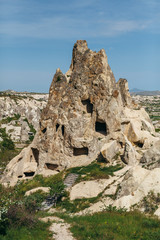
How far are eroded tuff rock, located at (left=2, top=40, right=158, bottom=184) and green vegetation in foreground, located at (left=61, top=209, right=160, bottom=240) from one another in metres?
11.1

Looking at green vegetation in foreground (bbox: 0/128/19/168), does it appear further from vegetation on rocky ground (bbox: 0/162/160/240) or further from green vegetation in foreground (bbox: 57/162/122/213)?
vegetation on rocky ground (bbox: 0/162/160/240)

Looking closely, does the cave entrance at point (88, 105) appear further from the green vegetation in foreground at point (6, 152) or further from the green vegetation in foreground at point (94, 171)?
the green vegetation in foreground at point (6, 152)

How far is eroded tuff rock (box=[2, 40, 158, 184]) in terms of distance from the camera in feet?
76.2

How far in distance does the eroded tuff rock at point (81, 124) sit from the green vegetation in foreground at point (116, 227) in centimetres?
1106

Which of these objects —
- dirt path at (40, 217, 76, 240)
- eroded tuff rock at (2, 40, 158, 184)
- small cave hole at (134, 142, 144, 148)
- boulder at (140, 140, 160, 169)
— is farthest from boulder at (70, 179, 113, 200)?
small cave hole at (134, 142, 144, 148)

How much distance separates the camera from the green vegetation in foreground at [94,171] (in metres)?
18.6

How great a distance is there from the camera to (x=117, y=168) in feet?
64.6

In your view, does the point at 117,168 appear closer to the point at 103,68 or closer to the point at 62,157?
the point at 62,157

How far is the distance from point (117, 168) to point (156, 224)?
989cm

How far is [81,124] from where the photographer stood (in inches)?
936

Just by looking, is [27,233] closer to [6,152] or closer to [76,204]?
[76,204]

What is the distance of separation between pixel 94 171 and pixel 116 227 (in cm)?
966

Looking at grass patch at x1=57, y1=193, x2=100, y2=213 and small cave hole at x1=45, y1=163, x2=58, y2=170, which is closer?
grass patch at x1=57, y1=193, x2=100, y2=213

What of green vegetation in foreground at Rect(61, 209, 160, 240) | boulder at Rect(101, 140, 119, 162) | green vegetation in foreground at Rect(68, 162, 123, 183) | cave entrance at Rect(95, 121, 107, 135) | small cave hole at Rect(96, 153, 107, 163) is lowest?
green vegetation in foreground at Rect(68, 162, 123, 183)
